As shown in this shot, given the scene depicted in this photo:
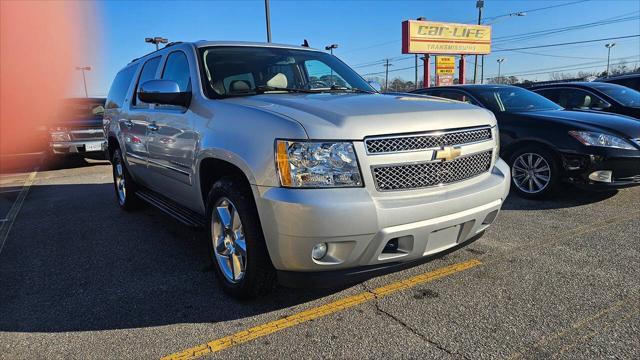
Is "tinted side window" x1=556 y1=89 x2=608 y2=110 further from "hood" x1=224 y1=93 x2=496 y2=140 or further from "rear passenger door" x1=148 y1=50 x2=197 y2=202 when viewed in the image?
"rear passenger door" x1=148 y1=50 x2=197 y2=202

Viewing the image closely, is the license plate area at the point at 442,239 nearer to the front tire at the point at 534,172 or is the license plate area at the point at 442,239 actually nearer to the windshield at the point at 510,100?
the front tire at the point at 534,172

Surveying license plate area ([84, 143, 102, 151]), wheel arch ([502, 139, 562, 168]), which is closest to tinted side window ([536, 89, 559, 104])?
wheel arch ([502, 139, 562, 168])

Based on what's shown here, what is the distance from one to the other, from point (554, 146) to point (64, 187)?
26.7ft

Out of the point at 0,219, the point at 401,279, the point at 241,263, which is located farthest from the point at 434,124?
the point at 0,219

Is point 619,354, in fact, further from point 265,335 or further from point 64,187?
point 64,187

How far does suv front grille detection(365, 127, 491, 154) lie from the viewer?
8.55ft

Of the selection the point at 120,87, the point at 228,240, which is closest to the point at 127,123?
the point at 120,87

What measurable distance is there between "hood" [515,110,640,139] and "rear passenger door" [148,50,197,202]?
4.47 meters

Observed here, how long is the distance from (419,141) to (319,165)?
2.19ft

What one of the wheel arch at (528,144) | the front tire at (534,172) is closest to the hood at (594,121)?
the wheel arch at (528,144)

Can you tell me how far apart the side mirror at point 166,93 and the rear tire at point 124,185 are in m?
2.44

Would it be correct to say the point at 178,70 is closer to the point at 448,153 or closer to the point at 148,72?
the point at 148,72

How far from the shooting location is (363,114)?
2.70 metres

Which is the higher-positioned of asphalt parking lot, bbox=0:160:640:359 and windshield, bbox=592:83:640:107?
windshield, bbox=592:83:640:107
